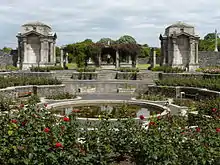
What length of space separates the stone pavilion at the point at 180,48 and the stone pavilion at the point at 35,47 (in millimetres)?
12638

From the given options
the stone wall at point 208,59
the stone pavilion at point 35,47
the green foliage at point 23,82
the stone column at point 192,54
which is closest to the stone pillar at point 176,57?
the stone column at point 192,54

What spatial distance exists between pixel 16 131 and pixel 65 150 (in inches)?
34.0

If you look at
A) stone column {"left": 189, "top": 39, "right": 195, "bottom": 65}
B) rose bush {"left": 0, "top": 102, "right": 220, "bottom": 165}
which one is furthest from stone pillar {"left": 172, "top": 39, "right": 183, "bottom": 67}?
rose bush {"left": 0, "top": 102, "right": 220, "bottom": 165}

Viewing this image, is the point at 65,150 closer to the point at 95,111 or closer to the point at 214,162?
the point at 214,162

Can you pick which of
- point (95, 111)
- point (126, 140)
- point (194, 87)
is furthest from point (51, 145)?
point (194, 87)

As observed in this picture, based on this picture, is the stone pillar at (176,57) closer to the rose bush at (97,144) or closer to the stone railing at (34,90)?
the stone railing at (34,90)

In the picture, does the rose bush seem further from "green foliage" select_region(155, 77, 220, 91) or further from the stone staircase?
the stone staircase

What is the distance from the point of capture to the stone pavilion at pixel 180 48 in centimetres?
3541

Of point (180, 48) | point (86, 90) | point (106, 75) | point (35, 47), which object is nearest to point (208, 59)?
point (180, 48)

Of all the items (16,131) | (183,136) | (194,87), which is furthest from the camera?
(194,87)

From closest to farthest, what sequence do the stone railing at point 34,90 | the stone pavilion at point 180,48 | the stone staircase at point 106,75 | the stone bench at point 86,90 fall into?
the stone railing at point 34,90 → the stone bench at point 86,90 → the stone staircase at point 106,75 → the stone pavilion at point 180,48

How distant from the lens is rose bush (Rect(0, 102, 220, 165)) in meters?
4.57

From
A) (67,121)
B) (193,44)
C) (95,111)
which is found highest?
(193,44)

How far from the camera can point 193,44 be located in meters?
35.7
